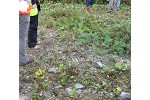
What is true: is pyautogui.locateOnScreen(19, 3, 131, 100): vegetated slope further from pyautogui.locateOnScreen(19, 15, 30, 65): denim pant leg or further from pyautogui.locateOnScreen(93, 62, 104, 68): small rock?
pyautogui.locateOnScreen(19, 15, 30, 65): denim pant leg

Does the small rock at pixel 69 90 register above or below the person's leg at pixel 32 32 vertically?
below

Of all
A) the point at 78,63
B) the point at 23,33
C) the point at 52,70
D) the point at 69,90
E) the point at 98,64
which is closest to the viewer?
the point at 69,90

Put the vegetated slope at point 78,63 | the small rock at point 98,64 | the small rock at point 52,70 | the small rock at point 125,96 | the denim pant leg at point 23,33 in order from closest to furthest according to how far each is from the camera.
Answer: the small rock at point 125,96 → the vegetated slope at point 78,63 → the denim pant leg at point 23,33 → the small rock at point 52,70 → the small rock at point 98,64

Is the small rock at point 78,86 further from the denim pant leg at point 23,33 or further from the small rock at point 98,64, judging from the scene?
the denim pant leg at point 23,33

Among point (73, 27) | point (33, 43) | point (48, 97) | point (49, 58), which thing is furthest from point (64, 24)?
point (48, 97)

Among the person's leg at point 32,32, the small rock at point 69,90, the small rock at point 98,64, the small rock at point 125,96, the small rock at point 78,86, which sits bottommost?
the small rock at point 125,96

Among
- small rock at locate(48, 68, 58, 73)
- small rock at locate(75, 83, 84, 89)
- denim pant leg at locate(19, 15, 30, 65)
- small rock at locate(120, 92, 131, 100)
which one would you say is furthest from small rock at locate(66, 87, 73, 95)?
denim pant leg at locate(19, 15, 30, 65)

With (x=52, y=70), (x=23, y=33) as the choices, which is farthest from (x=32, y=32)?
(x=52, y=70)

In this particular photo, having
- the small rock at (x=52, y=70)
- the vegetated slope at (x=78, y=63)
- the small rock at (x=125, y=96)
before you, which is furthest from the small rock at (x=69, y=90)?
the small rock at (x=125, y=96)

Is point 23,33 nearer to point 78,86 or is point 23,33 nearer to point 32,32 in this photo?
point 32,32

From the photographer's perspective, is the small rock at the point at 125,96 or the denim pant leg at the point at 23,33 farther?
the denim pant leg at the point at 23,33

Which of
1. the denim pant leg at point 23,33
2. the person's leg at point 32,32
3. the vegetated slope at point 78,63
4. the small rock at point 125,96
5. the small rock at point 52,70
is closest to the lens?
the small rock at point 125,96
